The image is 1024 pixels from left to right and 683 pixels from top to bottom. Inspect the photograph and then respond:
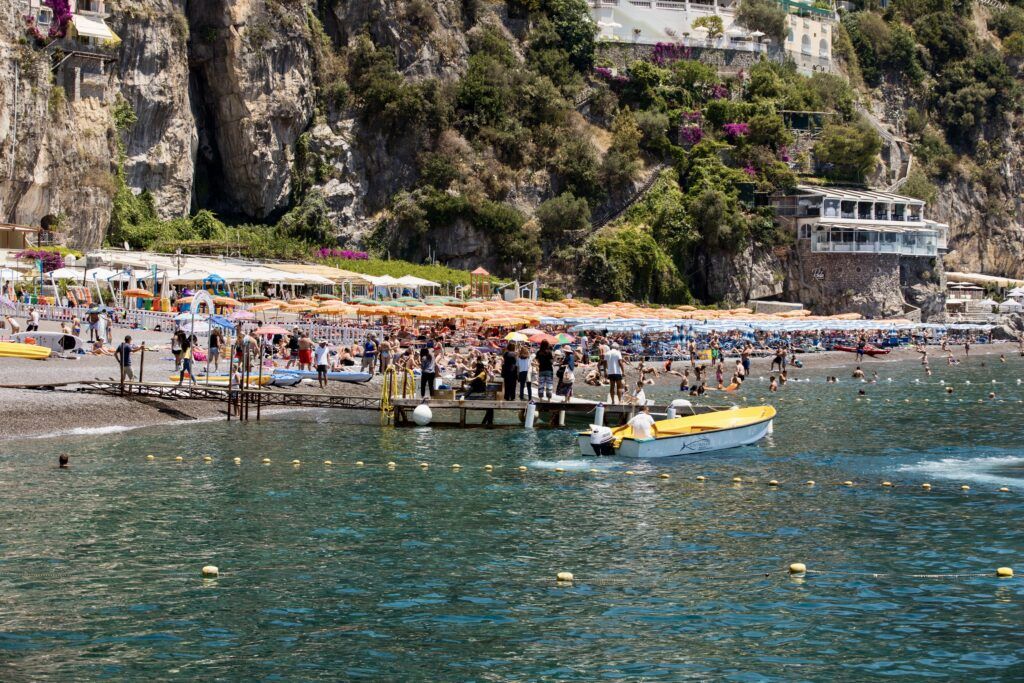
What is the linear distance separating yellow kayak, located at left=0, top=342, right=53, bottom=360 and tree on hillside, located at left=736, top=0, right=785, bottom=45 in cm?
7213

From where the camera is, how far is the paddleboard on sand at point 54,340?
3872 centimetres

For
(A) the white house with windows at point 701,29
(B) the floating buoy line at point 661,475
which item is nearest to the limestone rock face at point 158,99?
(A) the white house with windows at point 701,29

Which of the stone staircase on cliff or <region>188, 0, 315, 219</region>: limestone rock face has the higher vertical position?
<region>188, 0, 315, 219</region>: limestone rock face

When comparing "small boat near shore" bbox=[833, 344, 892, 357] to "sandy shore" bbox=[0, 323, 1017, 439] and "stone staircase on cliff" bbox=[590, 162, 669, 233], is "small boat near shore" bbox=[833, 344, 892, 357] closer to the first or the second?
"stone staircase on cliff" bbox=[590, 162, 669, 233]

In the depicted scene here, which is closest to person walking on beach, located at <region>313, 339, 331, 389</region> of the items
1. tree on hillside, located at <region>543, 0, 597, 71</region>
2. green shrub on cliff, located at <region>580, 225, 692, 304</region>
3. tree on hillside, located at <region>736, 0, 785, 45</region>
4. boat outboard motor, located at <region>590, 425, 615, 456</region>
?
boat outboard motor, located at <region>590, 425, 615, 456</region>

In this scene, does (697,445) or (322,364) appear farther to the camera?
(322,364)

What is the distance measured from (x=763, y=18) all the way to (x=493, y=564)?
8531 cm

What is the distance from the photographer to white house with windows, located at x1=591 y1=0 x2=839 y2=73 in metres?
91.1

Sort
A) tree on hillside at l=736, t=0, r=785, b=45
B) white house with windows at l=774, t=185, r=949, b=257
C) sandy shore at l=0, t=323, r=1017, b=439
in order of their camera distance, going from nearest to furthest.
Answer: sandy shore at l=0, t=323, r=1017, b=439 → white house with windows at l=774, t=185, r=949, b=257 → tree on hillside at l=736, t=0, r=785, b=45

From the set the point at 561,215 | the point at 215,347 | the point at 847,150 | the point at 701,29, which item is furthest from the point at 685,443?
the point at 701,29

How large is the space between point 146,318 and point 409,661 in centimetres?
3547

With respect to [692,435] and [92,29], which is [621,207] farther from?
[692,435]

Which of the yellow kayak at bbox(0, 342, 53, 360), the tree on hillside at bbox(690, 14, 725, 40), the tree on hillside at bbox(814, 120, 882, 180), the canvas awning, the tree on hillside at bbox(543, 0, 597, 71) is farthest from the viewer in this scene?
the tree on hillside at bbox(690, 14, 725, 40)

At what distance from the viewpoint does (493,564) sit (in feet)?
61.6
